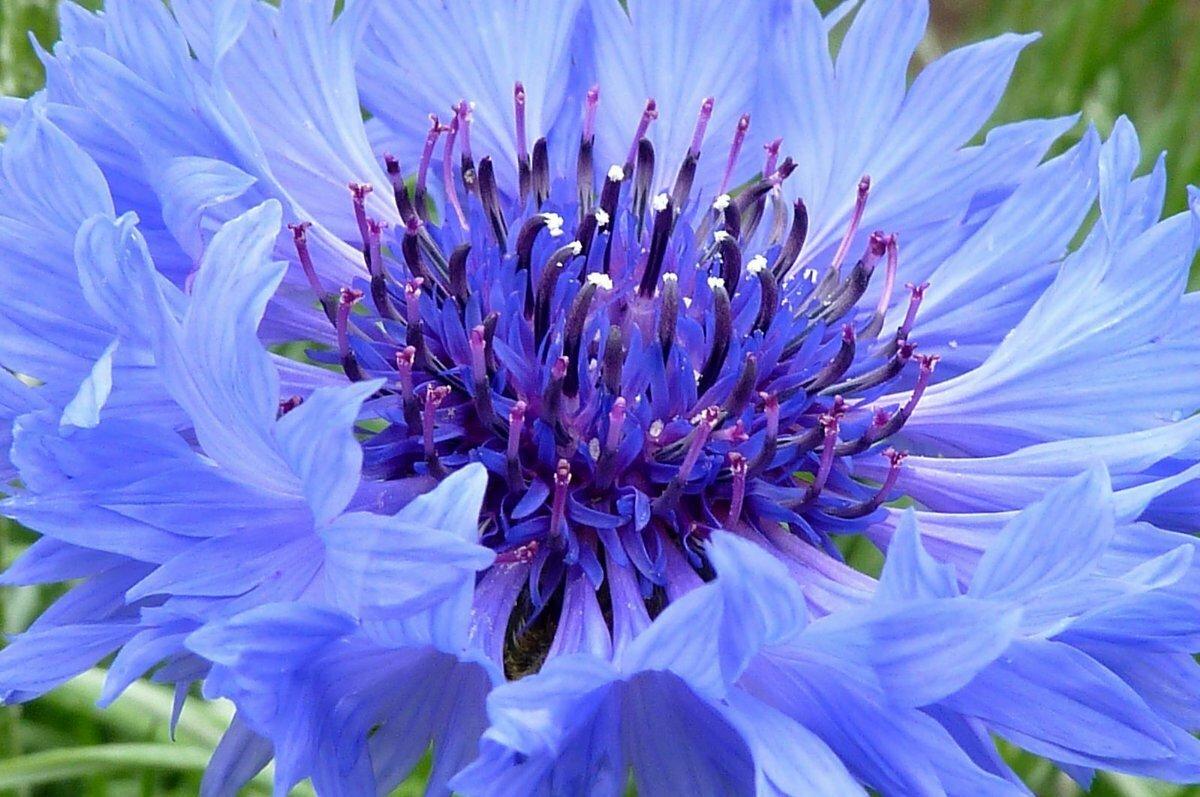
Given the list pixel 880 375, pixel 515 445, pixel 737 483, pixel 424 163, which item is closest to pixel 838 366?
pixel 880 375

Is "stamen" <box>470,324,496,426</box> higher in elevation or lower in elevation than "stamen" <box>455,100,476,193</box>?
lower

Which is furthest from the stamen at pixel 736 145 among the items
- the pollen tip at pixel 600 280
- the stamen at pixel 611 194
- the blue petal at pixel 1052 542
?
the blue petal at pixel 1052 542

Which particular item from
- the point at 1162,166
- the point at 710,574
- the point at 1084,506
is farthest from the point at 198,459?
the point at 1162,166

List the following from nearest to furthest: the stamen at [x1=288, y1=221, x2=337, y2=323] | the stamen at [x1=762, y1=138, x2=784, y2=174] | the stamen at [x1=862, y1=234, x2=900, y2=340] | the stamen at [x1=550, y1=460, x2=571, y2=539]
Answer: the stamen at [x1=550, y1=460, x2=571, y2=539], the stamen at [x1=288, y1=221, x2=337, y2=323], the stamen at [x1=862, y1=234, x2=900, y2=340], the stamen at [x1=762, y1=138, x2=784, y2=174]

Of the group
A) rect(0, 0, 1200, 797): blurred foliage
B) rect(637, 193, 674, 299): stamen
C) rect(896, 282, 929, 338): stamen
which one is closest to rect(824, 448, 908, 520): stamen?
rect(896, 282, 929, 338): stamen

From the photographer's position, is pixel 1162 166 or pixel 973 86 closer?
pixel 1162 166

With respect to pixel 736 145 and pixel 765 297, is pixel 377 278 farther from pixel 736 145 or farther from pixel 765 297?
pixel 736 145

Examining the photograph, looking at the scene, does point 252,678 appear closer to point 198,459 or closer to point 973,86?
point 198,459

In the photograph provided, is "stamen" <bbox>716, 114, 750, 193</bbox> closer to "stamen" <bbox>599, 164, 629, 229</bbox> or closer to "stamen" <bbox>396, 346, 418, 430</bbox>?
"stamen" <bbox>599, 164, 629, 229</bbox>
